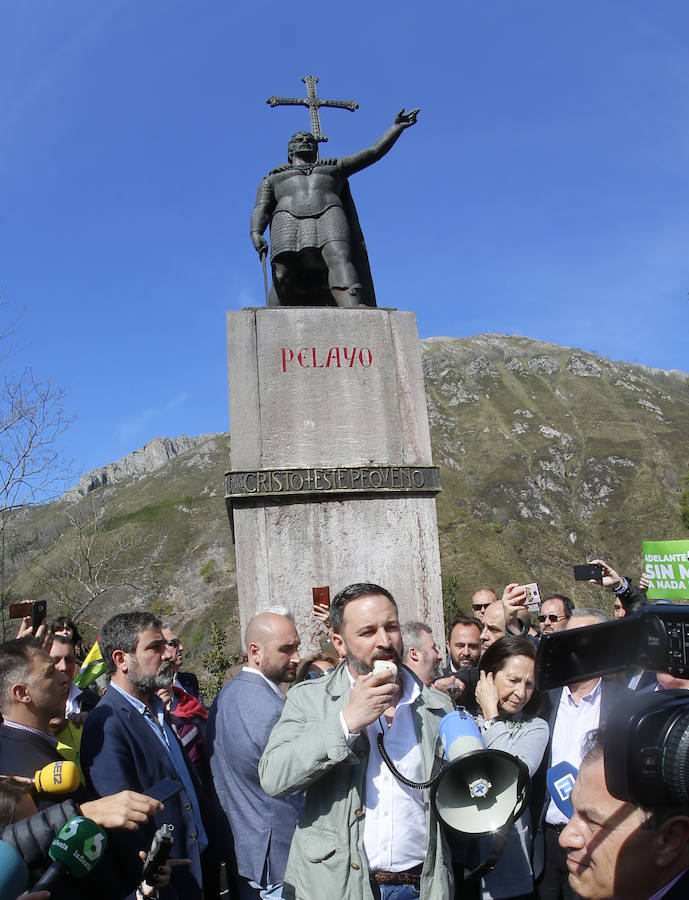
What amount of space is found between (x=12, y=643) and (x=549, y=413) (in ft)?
431

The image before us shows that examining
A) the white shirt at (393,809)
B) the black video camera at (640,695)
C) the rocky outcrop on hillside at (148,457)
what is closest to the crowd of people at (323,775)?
the white shirt at (393,809)

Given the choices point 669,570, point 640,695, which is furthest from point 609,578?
point 640,695

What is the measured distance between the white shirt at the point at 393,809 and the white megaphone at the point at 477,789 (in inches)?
6.5

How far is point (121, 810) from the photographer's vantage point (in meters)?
2.82

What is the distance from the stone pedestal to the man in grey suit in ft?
7.25

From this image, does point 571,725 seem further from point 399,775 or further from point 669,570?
point 399,775

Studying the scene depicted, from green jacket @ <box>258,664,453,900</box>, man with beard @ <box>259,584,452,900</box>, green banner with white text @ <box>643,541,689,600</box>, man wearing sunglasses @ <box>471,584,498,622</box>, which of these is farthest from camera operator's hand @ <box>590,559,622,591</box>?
green jacket @ <box>258,664,453,900</box>

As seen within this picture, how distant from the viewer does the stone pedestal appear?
6414 millimetres

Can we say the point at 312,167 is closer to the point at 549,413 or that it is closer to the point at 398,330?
the point at 398,330

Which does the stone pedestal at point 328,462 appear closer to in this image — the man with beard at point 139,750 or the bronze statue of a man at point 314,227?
the bronze statue of a man at point 314,227

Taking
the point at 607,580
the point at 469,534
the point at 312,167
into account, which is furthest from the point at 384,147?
the point at 469,534

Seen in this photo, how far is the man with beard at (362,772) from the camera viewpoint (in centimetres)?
270

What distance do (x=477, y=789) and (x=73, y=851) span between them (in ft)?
4.44

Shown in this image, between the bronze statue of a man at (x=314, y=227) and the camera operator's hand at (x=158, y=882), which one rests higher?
the bronze statue of a man at (x=314, y=227)
